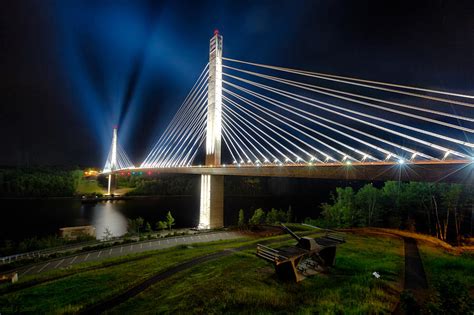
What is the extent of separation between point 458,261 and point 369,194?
1857 centimetres

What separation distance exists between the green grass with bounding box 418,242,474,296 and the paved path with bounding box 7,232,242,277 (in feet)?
41.8

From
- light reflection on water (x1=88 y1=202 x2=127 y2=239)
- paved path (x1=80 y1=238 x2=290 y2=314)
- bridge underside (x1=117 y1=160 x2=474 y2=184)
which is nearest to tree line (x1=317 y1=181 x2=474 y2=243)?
bridge underside (x1=117 y1=160 x2=474 y2=184)

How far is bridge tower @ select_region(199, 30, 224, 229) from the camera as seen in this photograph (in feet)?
81.5

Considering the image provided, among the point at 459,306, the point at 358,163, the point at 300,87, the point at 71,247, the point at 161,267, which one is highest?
the point at 300,87

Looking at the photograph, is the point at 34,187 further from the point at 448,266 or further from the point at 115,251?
the point at 448,266

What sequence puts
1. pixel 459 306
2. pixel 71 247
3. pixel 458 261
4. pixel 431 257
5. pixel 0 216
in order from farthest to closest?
pixel 0 216
pixel 71 247
pixel 431 257
pixel 458 261
pixel 459 306

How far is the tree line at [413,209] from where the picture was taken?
826 inches

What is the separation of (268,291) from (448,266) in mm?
6812

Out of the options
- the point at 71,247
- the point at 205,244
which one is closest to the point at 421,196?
the point at 205,244

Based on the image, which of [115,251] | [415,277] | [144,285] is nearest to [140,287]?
[144,285]

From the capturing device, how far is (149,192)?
8044 centimetres

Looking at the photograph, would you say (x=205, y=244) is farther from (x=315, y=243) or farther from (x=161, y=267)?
(x=315, y=243)

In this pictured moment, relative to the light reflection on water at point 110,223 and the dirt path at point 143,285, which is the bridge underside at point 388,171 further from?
the light reflection on water at point 110,223

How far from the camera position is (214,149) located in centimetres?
2644
